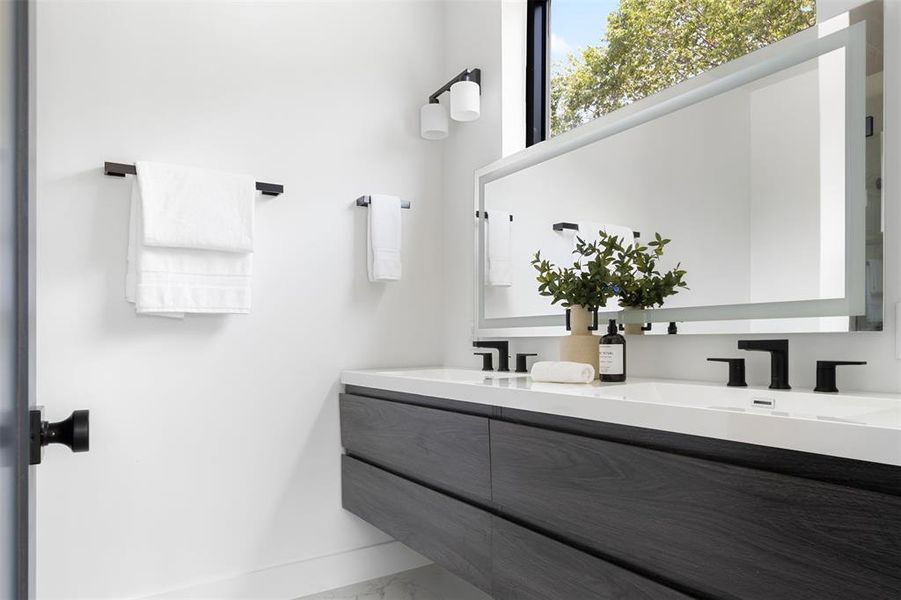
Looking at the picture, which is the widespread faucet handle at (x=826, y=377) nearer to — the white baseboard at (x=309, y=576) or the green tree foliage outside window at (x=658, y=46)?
the green tree foliage outside window at (x=658, y=46)

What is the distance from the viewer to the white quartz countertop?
78 cm

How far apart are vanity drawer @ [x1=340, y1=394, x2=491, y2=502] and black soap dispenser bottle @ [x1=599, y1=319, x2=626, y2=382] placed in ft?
1.09

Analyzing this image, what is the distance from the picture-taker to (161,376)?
1913mm

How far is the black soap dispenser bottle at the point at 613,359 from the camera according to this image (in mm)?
1517

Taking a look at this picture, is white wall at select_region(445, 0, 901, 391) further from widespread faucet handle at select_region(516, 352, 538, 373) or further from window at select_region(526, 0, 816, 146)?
window at select_region(526, 0, 816, 146)

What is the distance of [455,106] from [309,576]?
67.9 inches

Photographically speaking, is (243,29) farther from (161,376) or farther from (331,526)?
(331,526)

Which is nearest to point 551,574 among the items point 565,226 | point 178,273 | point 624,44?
point 565,226

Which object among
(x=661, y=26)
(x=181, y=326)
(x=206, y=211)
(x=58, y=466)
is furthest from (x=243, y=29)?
(x=58, y=466)

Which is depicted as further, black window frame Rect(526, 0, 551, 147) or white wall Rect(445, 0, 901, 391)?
black window frame Rect(526, 0, 551, 147)

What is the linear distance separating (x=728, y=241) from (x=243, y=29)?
170cm

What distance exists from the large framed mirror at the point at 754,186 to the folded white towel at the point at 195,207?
0.98 meters

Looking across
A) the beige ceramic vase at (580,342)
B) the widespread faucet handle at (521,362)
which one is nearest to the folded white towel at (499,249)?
the widespread faucet handle at (521,362)

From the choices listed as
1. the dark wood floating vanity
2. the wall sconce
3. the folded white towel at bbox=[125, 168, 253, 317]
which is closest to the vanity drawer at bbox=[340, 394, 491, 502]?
the dark wood floating vanity
